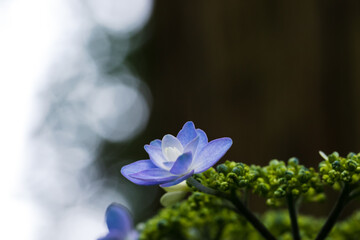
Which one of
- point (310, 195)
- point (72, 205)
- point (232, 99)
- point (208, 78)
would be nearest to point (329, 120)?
point (232, 99)

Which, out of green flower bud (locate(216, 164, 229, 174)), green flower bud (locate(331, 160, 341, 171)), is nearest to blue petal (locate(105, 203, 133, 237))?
green flower bud (locate(216, 164, 229, 174))

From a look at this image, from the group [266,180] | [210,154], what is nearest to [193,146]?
[210,154]

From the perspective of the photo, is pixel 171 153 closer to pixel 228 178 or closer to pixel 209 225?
pixel 228 178

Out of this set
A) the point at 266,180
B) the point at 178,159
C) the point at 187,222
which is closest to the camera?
the point at 178,159

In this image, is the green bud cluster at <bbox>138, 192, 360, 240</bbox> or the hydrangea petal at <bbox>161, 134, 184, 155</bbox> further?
the green bud cluster at <bbox>138, 192, 360, 240</bbox>

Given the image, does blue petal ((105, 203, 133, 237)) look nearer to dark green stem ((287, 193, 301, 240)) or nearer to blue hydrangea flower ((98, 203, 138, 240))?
blue hydrangea flower ((98, 203, 138, 240))

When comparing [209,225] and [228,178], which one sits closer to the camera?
[228,178]
